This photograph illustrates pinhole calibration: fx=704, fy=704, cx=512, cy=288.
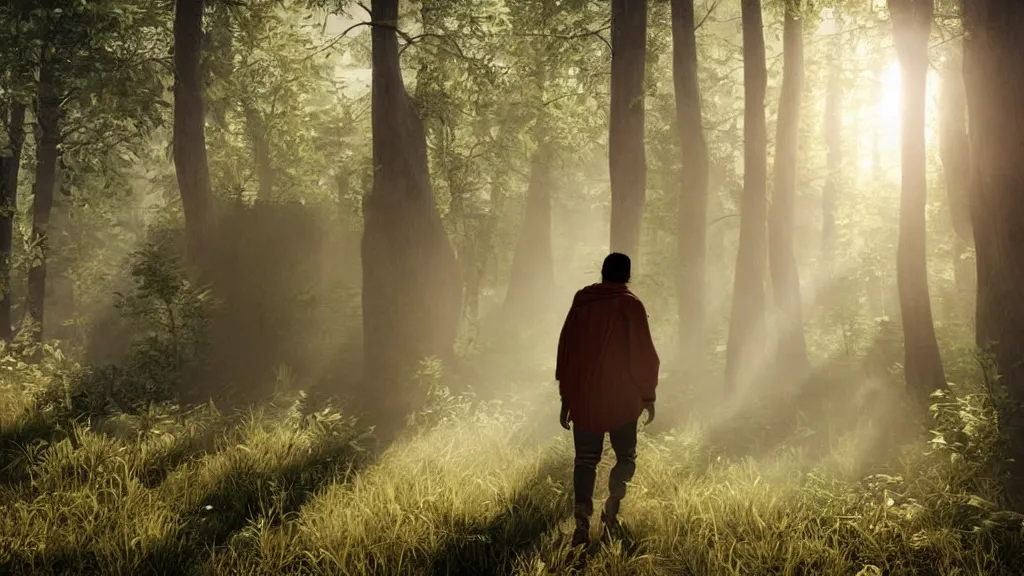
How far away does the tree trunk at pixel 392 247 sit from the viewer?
12.1m

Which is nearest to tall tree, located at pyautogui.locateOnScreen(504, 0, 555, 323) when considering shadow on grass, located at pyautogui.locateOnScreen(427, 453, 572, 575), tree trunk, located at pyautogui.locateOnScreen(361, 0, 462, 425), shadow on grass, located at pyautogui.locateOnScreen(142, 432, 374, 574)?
tree trunk, located at pyautogui.locateOnScreen(361, 0, 462, 425)

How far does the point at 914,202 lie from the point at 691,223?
24.0 feet

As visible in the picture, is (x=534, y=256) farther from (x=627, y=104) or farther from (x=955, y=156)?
(x=955, y=156)

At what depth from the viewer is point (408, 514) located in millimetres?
5012

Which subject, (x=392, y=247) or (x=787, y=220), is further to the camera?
(x=787, y=220)

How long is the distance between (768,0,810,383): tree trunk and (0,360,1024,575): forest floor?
7.41m

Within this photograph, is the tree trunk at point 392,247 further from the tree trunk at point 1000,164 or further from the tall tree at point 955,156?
the tall tree at point 955,156

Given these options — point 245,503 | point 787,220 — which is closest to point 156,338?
point 245,503

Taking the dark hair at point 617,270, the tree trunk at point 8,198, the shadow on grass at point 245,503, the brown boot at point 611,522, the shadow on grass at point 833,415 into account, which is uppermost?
the tree trunk at point 8,198

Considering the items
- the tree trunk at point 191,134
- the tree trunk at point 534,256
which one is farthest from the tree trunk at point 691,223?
the tree trunk at point 191,134

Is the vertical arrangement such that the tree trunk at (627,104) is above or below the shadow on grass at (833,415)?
above

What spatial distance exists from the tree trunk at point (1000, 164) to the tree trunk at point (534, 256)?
52.3ft

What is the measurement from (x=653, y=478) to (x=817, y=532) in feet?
5.93

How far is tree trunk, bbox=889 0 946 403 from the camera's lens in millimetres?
9664
